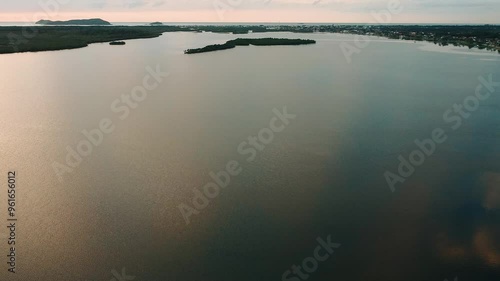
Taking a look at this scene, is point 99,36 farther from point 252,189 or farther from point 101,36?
point 252,189

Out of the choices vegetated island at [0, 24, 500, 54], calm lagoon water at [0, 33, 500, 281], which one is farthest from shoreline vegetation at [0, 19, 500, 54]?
calm lagoon water at [0, 33, 500, 281]

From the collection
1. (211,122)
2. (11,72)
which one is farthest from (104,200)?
(11,72)

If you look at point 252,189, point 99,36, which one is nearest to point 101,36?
point 99,36

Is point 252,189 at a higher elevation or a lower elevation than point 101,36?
lower

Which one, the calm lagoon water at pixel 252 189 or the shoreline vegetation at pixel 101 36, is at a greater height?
the shoreline vegetation at pixel 101 36

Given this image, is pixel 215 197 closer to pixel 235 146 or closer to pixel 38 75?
pixel 235 146

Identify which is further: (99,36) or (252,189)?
(99,36)

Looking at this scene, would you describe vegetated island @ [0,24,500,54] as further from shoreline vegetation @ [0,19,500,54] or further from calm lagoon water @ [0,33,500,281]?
calm lagoon water @ [0,33,500,281]

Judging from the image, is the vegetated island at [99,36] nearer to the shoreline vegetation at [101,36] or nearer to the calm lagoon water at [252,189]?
the shoreline vegetation at [101,36]

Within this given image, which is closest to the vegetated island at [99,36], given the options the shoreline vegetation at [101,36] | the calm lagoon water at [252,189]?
the shoreline vegetation at [101,36]
